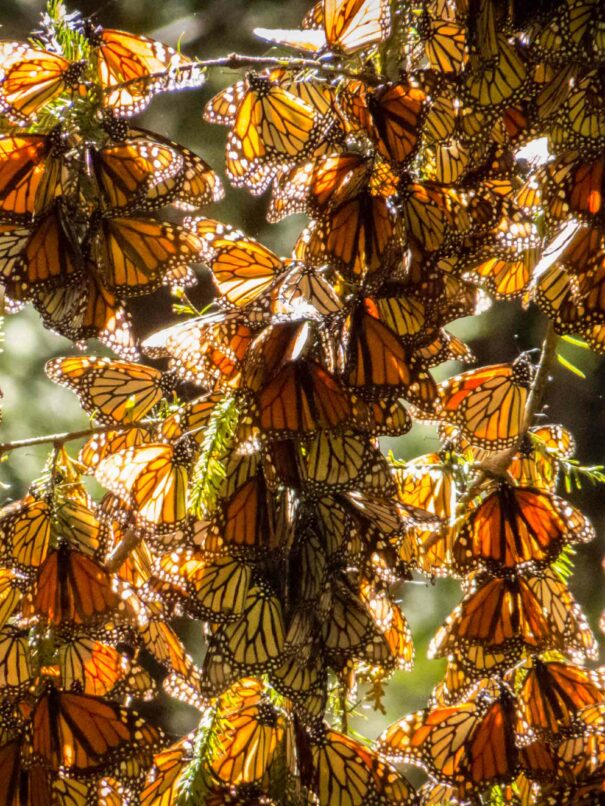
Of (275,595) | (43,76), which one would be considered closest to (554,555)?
(275,595)

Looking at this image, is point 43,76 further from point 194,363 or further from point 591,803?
point 591,803

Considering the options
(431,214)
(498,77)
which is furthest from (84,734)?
(498,77)

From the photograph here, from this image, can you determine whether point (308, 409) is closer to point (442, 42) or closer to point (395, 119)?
point (395, 119)

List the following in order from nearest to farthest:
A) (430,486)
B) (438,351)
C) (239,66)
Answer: (239,66) → (438,351) → (430,486)

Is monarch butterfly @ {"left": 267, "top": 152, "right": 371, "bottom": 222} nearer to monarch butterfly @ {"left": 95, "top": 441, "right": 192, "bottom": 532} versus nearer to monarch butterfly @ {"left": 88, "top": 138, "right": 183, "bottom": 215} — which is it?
monarch butterfly @ {"left": 88, "top": 138, "right": 183, "bottom": 215}

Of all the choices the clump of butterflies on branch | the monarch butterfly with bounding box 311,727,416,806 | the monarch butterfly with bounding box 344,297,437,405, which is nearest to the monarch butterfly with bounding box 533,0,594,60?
the clump of butterflies on branch

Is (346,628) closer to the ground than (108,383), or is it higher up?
closer to the ground
